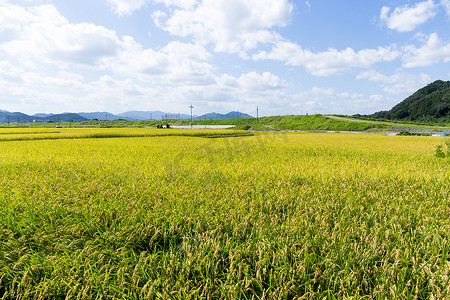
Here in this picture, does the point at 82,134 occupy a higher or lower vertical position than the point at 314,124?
lower

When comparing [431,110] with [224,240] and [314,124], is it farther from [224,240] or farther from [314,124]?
[224,240]

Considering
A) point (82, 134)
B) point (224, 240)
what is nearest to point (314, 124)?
point (82, 134)

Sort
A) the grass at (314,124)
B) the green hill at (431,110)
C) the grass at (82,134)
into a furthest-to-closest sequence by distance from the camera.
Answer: the green hill at (431,110) < the grass at (314,124) < the grass at (82,134)

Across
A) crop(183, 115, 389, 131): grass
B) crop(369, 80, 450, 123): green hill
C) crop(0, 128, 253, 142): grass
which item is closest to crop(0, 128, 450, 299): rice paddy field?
crop(0, 128, 253, 142): grass

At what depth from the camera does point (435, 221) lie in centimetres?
299

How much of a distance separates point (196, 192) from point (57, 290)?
259 centimetres

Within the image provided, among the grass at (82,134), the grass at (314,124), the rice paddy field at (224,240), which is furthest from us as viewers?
the grass at (314,124)

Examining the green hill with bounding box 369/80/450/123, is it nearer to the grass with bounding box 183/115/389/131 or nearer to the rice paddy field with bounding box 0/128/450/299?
the grass with bounding box 183/115/389/131

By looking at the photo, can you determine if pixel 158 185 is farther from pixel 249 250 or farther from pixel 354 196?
pixel 354 196

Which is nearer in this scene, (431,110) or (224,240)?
(224,240)

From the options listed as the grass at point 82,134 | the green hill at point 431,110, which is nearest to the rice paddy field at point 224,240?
the grass at point 82,134

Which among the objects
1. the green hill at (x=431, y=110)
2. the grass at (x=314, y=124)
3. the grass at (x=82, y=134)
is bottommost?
the grass at (x=82, y=134)

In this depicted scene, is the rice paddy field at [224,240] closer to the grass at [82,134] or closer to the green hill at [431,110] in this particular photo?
the grass at [82,134]

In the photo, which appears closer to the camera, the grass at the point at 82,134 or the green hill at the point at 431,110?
the grass at the point at 82,134
